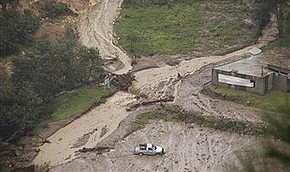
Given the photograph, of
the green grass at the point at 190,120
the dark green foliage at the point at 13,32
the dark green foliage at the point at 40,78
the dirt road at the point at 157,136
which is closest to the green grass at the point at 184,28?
the dirt road at the point at 157,136

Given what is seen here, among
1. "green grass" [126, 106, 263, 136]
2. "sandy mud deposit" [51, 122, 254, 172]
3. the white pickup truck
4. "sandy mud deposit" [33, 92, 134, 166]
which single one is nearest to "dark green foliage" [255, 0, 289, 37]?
"green grass" [126, 106, 263, 136]

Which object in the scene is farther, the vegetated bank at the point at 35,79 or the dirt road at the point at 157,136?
the vegetated bank at the point at 35,79

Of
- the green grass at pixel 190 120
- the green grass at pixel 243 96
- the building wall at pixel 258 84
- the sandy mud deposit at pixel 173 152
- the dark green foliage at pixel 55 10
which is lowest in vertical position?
the sandy mud deposit at pixel 173 152

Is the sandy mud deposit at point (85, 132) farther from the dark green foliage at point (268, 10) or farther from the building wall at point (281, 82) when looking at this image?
the dark green foliage at point (268, 10)

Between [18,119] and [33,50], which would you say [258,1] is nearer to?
[33,50]

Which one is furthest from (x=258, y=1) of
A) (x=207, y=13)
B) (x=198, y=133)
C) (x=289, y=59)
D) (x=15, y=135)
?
(x=15, y=135)

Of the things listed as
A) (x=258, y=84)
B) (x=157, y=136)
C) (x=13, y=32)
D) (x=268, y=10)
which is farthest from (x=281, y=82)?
(x=13, y=32)
